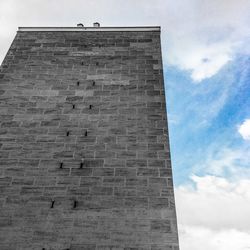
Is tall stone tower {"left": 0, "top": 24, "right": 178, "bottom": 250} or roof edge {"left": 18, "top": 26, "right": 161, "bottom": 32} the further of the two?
roof edge {"left": 18, "top": 26, "right": 161, "bottom": 32}

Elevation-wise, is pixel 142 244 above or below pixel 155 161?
below

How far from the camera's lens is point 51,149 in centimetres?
688

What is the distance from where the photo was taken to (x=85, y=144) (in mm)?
6922

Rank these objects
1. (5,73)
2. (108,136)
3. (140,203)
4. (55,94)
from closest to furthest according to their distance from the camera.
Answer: (140,203) < (108,136) < (55,94) < (5,73)

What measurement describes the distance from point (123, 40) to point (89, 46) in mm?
1025

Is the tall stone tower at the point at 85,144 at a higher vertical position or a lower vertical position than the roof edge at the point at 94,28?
lower

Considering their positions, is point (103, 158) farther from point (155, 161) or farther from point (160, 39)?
point (160, 39)

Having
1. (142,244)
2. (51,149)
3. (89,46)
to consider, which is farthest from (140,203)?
→ (89,46)

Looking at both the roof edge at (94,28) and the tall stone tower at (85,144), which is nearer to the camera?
the tall stone tower at (85,144)

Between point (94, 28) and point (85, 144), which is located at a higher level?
point (94, 28)

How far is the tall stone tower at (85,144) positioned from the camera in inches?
223

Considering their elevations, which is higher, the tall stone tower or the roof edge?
the roof edge

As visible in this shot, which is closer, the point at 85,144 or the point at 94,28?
the point at 85,144

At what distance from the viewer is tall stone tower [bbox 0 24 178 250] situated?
5672 millimetres
